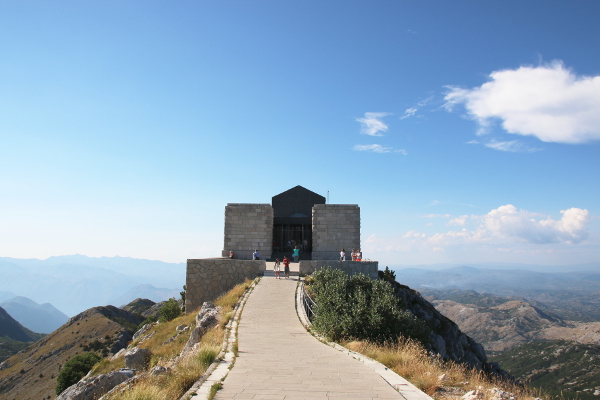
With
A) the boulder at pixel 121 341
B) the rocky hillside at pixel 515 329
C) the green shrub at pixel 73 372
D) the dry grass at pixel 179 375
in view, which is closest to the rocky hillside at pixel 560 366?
the rocky hillside at pixel 515 329

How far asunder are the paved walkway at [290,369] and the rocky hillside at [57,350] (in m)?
56.0

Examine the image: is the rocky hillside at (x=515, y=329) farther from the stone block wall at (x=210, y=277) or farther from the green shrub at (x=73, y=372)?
the stone block wall at (x=210, y=277)

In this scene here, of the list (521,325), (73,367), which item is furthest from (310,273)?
(521,325)

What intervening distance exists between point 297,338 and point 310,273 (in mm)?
9286

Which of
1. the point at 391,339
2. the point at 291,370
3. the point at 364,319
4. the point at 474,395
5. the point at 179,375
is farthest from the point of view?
the point at 364,319

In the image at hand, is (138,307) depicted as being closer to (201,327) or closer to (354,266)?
(354,266)

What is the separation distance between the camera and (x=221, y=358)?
26.4ft

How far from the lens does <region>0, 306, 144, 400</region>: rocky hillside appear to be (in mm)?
60719

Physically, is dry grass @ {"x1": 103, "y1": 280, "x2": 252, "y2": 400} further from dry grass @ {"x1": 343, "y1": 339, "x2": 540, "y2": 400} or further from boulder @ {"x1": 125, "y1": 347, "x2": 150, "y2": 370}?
dry grass @ {"x1": 343, "y1": 339, "x2": 540, "y2": 400}

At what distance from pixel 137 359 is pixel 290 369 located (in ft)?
22.8

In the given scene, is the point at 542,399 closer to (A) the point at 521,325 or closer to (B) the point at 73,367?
(B) the point at 73,367

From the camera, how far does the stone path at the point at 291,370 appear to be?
19.5ft

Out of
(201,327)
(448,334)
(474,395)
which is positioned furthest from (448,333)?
(474,395)

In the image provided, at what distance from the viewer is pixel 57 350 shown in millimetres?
70812
